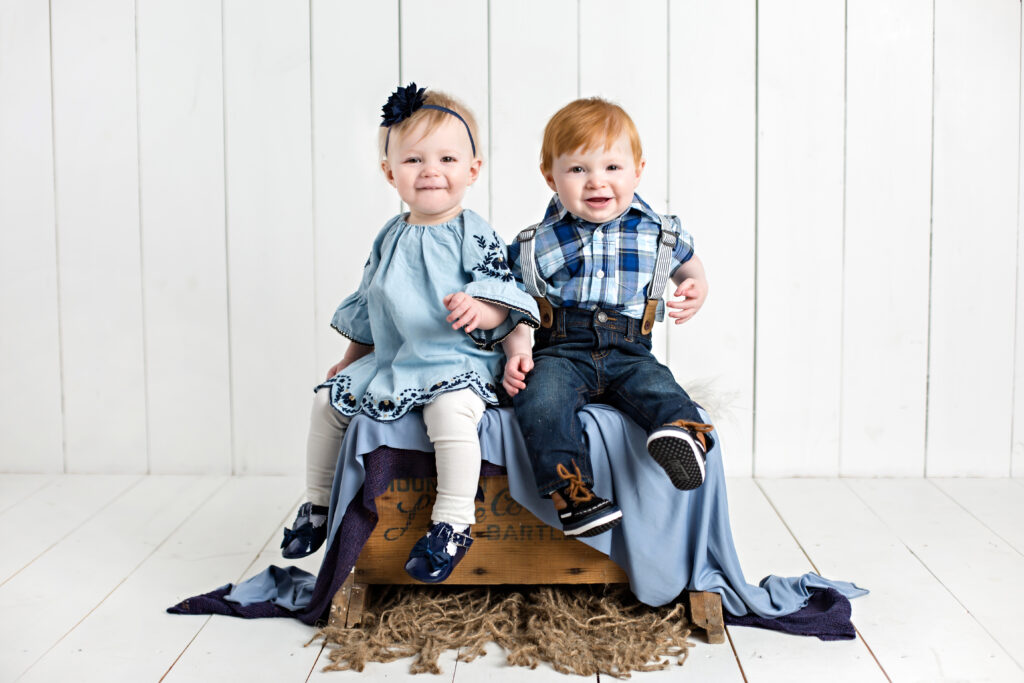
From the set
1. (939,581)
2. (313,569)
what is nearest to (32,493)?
(313,569)

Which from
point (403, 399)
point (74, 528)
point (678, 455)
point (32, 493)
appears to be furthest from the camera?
point (32, 493)

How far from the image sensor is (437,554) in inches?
61.1

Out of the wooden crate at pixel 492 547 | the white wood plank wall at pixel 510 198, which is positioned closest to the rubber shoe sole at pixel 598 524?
the wooden crate at pixel 492 547

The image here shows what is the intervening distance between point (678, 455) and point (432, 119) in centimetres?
68

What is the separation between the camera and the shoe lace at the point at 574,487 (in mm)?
1549

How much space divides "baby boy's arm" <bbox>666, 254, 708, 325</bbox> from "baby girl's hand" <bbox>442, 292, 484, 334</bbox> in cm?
37

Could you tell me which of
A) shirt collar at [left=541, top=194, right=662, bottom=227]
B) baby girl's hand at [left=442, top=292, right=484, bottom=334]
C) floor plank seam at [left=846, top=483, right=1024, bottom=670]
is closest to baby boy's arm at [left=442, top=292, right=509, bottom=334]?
baby girl's hand at [left=442, top=292, right=484, bottom=334]

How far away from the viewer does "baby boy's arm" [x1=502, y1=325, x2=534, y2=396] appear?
167 cm

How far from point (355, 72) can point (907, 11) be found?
1417 millimetres

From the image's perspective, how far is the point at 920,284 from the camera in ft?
8.79

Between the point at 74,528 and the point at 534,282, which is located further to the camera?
the point at 74,528

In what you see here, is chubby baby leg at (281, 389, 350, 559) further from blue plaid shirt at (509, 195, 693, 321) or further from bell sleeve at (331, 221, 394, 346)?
blue plaid shirt at (509, 195, 693, 321)

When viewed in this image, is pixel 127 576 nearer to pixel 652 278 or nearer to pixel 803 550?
pixel 652 278

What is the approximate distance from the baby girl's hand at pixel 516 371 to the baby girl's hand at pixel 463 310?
0.09m
